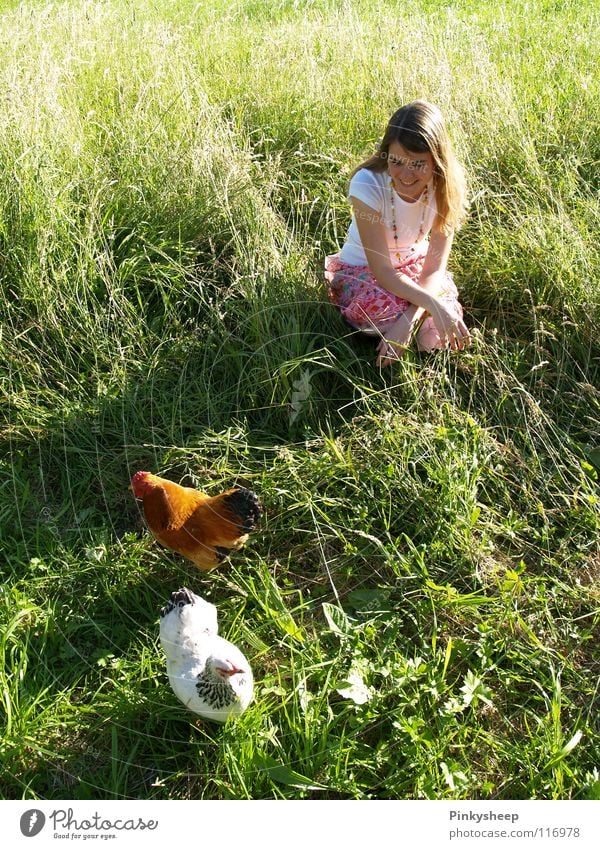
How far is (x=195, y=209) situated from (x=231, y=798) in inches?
84.6

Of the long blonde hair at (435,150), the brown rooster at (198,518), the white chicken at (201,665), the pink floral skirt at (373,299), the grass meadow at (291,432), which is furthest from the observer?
the pink floral skirt at (373,299)

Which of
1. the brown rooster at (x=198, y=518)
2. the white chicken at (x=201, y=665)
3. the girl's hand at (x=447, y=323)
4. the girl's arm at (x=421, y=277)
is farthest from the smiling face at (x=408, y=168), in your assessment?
the white chicken at (x=201, y=665)

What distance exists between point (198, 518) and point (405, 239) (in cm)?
135

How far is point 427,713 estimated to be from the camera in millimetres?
1873

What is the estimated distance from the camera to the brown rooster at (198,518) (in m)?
2.05

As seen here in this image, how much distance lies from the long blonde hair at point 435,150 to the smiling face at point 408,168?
0.06ft

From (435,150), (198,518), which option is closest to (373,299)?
(435,150)

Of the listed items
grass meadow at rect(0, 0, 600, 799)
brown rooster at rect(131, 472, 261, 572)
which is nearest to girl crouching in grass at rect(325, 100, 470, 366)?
grass meadow at rect(0, 0, 600, 799)

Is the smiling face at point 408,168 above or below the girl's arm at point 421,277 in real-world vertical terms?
above

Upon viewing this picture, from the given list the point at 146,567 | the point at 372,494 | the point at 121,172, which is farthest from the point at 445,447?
the point at 121,172

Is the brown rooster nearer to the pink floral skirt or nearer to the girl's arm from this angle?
the pink floral skirt

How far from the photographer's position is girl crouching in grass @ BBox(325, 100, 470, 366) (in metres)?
2.56

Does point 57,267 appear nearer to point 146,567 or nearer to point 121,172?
point 121,172

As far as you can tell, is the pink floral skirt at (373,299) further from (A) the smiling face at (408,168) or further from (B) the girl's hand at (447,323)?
(A) the smiling face at (408,168)
